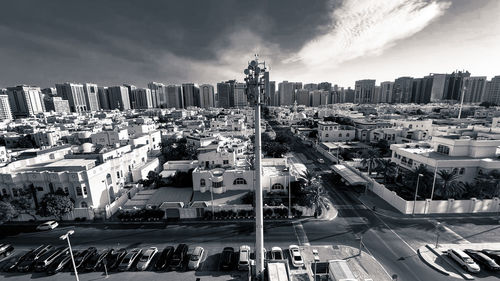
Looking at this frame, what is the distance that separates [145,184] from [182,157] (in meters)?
17.7

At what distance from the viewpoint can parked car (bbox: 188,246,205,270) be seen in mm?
26266

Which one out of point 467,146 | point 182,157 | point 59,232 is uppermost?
point 467,146

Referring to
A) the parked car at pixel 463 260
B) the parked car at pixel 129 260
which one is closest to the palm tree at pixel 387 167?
the parked car at pixel 463 260

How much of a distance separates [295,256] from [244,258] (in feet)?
21.2

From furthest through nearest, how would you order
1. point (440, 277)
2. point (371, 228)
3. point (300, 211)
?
1. point (300, 211)
2. point (371, 228)
3. point (440, 277)

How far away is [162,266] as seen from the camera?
26297mm

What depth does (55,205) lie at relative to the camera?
35.6 metres

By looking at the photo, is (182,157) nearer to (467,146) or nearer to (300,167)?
(300,167)

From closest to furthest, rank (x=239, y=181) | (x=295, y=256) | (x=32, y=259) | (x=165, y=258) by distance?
(x=295, y=256) → (x=165, y=258) → (x=32, y=259) → (x=239, y=181)

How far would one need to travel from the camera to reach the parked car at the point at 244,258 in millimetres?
25469

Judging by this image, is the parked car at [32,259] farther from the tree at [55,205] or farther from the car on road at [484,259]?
the car on road at [484,259]

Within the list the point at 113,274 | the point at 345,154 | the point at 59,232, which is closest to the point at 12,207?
the point at 59,232

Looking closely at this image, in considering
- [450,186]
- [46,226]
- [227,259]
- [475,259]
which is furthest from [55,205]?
[450,186]

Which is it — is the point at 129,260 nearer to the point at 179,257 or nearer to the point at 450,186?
the point at 179,257
